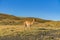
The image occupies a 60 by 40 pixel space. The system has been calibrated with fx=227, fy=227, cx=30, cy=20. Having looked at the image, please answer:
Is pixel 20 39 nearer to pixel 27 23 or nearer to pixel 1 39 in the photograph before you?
pixel 1 39

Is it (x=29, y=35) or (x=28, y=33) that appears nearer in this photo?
(x=29, y=35)

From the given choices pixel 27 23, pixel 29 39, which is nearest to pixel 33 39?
pixel 29 39

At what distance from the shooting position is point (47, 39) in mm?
19766

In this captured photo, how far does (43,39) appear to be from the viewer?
1994 cm

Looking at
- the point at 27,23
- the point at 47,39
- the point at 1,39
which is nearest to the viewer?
the point at 47,39

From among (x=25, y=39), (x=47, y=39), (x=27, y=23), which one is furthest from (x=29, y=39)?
(x=27, y=23)

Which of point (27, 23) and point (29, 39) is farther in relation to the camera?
point (27, 23)

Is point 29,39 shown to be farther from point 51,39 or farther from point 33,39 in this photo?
point 51,39

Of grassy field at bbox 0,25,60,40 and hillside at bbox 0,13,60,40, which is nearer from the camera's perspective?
grassy field at bbox 0,25,60,40

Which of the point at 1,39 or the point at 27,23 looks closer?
the point at 1,39

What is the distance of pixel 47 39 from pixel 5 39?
400cm

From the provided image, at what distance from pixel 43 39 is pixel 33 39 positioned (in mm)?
879

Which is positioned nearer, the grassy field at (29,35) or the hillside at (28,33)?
the grassy field at (29,35)

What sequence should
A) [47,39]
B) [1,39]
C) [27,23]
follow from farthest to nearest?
[27,23] → [1,39] → [47,39]
